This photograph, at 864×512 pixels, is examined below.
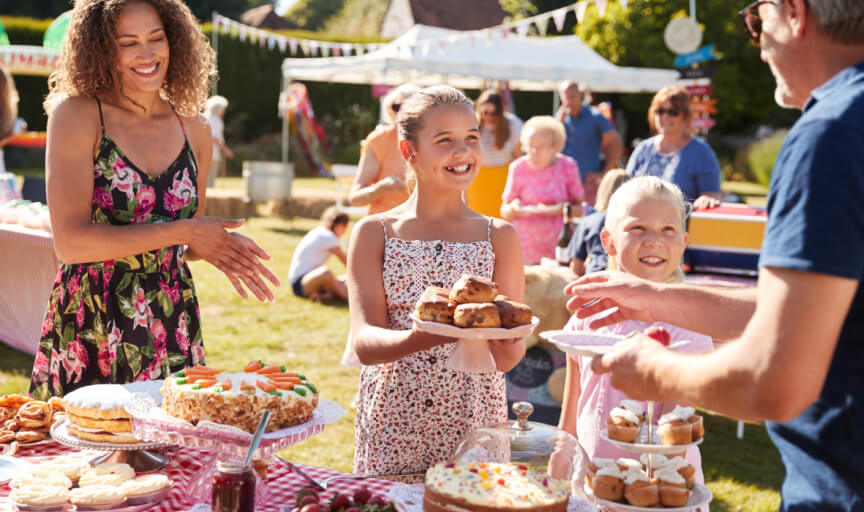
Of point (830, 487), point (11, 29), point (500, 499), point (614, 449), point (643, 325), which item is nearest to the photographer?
point (830, 487)

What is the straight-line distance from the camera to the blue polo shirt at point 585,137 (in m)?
9.55

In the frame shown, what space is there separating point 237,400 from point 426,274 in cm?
78

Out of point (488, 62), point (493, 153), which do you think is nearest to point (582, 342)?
point (493, 153)

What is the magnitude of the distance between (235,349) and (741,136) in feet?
85.6

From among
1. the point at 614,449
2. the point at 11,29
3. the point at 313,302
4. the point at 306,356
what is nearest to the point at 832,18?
the point at 614,449

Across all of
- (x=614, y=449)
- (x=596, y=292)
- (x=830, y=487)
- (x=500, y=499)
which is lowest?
(x=614, y=449)

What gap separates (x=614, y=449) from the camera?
244 cm

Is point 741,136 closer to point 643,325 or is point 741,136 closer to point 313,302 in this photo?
point 313,302

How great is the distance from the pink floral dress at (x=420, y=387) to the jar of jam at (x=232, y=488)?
0.88m

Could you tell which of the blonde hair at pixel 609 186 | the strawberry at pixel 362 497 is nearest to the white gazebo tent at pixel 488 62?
the blonde hair at pixel 609 186

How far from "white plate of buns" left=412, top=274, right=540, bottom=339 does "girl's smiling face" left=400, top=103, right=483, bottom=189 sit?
0.66m

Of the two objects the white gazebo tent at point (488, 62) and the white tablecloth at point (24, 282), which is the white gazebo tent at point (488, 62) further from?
the white tablecloth at point (24, 282)

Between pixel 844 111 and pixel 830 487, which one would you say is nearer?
pixel 844 111

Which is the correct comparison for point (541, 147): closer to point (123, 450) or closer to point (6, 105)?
point (6, 105)
